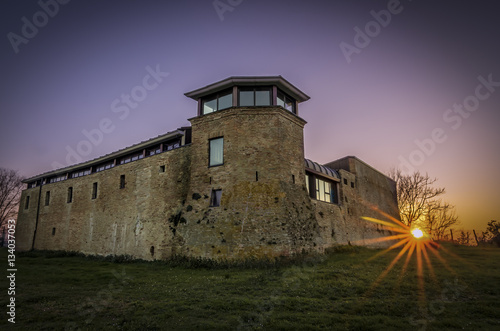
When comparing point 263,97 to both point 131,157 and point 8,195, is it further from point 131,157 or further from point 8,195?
point 8,195

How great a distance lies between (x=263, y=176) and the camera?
1570 cm

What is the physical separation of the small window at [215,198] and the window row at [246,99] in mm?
4755

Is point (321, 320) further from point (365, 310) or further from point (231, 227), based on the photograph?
point (231, 227)

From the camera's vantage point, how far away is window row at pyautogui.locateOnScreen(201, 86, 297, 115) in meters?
17.0

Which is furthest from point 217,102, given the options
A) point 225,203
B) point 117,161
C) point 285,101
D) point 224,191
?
point 117,161

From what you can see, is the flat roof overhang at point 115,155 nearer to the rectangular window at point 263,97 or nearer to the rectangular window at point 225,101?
the rectangular window at point 225,101

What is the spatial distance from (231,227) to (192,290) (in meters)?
5.41

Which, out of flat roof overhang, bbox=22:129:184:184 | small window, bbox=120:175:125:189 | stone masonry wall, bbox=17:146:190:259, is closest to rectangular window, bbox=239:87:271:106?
stone masonry wall, bbox=17:146:190:259

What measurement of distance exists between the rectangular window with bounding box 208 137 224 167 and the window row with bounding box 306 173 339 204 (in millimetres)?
6725

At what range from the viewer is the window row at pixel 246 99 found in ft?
55.8


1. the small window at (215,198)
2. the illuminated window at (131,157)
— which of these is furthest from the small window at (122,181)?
the small window at (215,198)

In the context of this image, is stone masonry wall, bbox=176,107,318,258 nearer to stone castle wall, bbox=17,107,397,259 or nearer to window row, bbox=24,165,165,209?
stone castle wall, bbox=17,107,397,259

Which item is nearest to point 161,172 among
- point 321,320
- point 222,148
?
point 222,148

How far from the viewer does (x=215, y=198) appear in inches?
648
